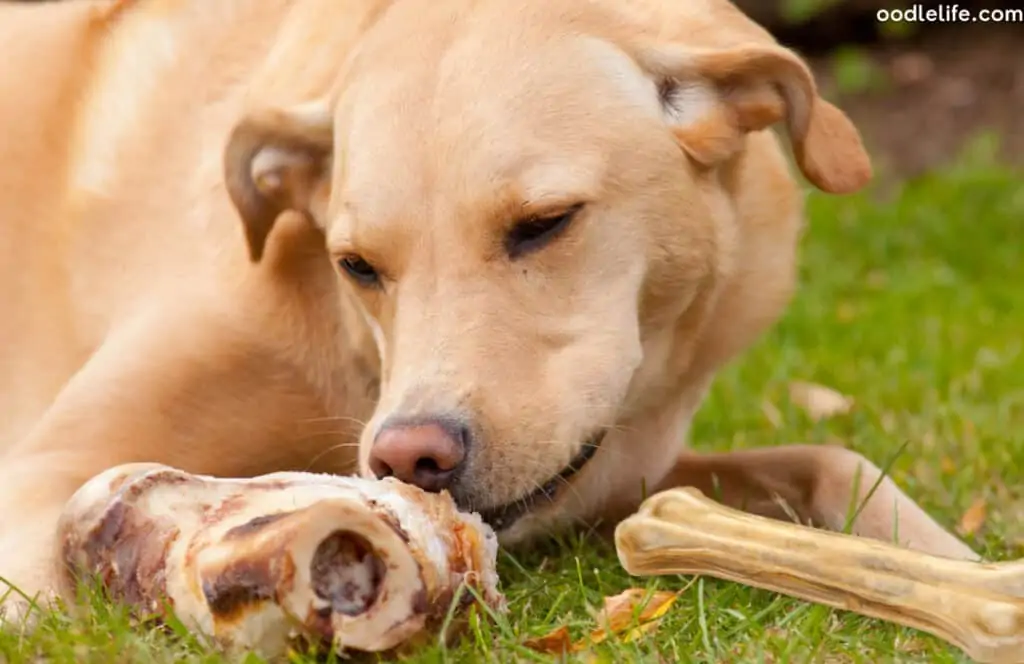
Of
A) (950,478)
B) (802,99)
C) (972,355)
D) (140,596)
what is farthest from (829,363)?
(140,596)

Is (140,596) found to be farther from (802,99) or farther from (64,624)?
(802,99)

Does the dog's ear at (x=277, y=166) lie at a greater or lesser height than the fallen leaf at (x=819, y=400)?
greater

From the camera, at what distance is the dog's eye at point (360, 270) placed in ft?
9.26

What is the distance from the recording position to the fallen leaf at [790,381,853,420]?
4.36m

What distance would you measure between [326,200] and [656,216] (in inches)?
25.7

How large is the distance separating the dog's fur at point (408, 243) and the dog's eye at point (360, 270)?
0.02 meters

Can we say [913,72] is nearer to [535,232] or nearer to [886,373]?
[886,373]

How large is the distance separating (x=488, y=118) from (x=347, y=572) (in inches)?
34.2

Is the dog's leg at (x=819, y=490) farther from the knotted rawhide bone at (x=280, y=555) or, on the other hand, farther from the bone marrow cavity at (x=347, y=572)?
the bone marrow cavity at (x=347, y=572)

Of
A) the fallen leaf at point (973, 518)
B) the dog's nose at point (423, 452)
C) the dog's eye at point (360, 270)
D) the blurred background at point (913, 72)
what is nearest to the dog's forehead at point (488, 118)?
the dog's eye at point (360, 270)

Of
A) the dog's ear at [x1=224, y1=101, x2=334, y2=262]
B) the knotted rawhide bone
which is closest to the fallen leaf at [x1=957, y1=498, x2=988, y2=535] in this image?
the knotted rawhide bone

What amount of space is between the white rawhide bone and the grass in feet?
0.15

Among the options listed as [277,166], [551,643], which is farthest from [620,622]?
[277,166]

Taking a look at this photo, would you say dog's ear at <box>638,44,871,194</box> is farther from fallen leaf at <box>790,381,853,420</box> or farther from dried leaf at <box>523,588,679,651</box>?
fallen leaf at <box>790,381,853,420</box>
